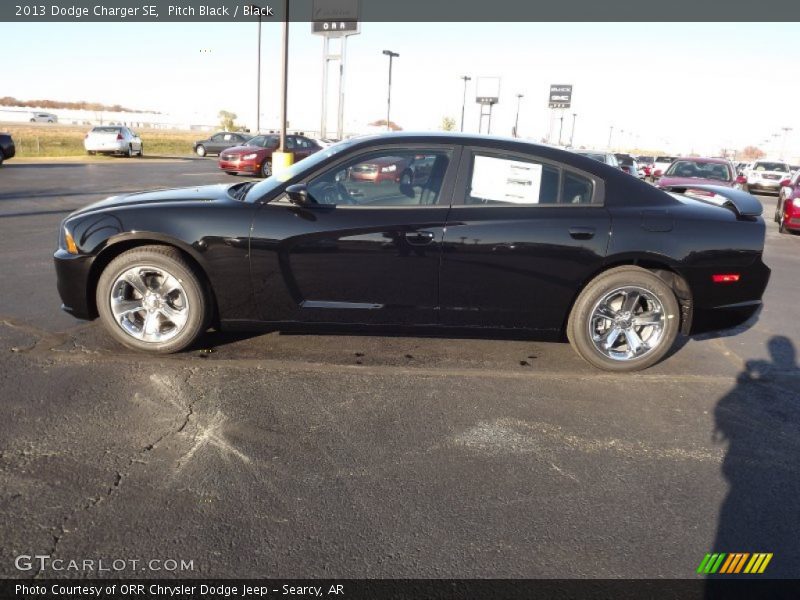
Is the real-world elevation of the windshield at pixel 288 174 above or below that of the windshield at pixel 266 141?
below

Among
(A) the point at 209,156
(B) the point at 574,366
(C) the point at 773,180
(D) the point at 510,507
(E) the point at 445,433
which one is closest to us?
(D) the point at 510,507

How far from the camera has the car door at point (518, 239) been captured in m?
4.05

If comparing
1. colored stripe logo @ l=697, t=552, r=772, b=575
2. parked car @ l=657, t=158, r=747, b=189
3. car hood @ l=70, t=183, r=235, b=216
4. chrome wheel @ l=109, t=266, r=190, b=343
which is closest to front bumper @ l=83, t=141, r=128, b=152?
parked car @ l=657, t=158, r=747, b=189

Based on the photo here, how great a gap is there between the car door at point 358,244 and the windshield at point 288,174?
0.11 m

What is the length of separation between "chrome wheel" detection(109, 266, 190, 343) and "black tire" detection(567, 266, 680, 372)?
273cm

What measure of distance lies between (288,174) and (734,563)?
11.3 feet

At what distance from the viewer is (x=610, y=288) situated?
4.20m

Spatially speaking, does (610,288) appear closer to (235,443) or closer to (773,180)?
(235,443)

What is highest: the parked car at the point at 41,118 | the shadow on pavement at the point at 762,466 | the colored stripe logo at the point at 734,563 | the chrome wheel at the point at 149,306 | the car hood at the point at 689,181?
the parked car at the point at 41,118

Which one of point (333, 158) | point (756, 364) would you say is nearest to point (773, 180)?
point (756, 364)

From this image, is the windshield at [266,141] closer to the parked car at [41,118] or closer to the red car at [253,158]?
the red car at [253,158]

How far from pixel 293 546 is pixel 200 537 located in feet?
1.23

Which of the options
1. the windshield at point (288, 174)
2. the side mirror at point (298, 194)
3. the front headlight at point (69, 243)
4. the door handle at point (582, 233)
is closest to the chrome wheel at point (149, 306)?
the front headlight at point (69, 243)

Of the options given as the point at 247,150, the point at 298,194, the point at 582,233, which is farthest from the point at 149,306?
the point at 247,150
